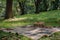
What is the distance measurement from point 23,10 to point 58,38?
97.9ft

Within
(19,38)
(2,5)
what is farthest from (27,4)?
(19,38)

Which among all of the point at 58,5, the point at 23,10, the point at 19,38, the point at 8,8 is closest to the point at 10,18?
the point at 8,8

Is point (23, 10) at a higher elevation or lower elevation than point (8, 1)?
lower

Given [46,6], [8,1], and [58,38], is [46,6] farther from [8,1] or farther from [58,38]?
[58,38]

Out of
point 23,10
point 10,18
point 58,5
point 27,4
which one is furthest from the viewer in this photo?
point 27,4

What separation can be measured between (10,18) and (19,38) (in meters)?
11.2

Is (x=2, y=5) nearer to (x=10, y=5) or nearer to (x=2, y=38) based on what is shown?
(x=10, y=5)

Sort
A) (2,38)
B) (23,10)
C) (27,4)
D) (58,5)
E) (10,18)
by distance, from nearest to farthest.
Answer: (2,38) < (10,18) < (58,5) < (23,10) < (27,4)

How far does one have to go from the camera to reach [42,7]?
3656 centimetres

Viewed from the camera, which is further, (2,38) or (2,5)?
(2,5)

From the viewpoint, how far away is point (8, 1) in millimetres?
23109

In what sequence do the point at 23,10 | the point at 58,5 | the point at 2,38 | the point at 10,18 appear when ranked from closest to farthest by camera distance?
the point at 2,38 → the point at 10,18 → the point at 58,5 → the point at 23,10

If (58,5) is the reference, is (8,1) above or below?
above

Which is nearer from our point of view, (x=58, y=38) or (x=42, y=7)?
(x=58, y=38)
